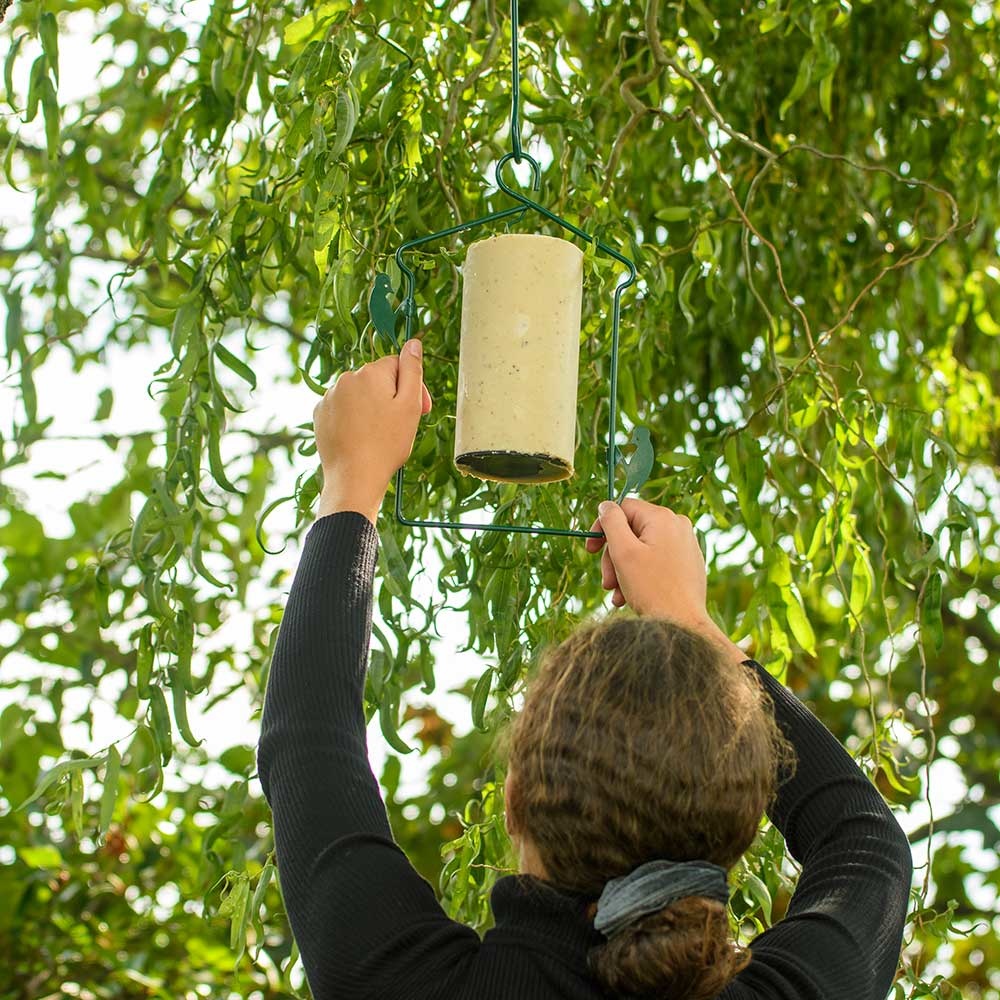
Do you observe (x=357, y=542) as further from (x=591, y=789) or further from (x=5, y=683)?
(x=5, y=683)

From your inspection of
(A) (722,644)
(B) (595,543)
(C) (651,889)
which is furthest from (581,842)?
(B) (595,543)

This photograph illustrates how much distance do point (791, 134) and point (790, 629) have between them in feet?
3.19

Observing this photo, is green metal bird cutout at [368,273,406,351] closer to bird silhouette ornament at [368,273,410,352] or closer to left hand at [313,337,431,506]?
Answer: bird silhouette ornament at [368,273,410,352]

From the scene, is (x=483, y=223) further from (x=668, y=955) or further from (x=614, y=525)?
(x=668, y=955)

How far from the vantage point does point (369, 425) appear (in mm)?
1114

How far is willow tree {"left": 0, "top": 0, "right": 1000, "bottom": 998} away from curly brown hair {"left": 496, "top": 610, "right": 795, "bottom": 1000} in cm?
70

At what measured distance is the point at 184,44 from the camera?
2248mm

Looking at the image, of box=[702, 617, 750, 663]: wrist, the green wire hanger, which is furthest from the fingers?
box=[702, 617, 750, 663]: wrist

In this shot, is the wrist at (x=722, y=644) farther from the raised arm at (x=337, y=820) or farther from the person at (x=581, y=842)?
the raised arm at (x=337, y=820)

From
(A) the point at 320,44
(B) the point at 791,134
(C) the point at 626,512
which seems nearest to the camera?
(C) the point at 626,512

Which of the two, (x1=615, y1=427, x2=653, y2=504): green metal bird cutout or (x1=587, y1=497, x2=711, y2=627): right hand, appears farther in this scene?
(x1=615, y1=427, x2=653, y2=504): green metal bird cutout

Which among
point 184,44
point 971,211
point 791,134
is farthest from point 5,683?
point 971,211

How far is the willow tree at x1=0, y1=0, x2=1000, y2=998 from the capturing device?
1733 millimetres

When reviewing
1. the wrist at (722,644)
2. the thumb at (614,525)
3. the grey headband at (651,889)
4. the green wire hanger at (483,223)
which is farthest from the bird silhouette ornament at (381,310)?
the grey headband at (651,889)
